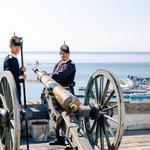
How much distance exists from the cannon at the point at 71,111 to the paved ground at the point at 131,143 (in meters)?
0.90

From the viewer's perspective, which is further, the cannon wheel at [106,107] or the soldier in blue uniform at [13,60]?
the soldier in blue uniform at [13,60]

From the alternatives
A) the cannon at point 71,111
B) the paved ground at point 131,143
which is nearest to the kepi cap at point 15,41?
the cannon at point 71,111

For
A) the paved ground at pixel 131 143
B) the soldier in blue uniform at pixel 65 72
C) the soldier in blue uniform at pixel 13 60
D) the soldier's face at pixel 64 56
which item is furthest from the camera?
the paved ground at pixel 131 143

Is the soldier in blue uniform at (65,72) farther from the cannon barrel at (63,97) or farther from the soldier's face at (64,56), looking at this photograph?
the cannon barrel at (63,97)

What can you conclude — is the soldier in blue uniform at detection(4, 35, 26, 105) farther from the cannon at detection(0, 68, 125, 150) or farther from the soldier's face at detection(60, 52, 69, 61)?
the soldier's face at detection(60, 52, 69, 61)

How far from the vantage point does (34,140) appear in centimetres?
802

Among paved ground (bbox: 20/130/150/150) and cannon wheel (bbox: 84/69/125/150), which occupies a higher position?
cannon wheel (bbox: 84/69/125/150)

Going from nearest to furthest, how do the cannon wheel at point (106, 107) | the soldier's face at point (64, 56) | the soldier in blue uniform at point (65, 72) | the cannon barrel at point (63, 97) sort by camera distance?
the cannon barrel at point (63, 97), the cannon wheel at point (106, 107), the soldier in blue uniform at point (65, 72), the soldier's face at point (64, 56)

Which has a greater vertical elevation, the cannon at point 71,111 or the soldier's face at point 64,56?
the soldier's face at point 64,56

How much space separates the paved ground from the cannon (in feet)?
2.96

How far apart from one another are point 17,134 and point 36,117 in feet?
3.71

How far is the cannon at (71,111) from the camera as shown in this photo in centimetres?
525

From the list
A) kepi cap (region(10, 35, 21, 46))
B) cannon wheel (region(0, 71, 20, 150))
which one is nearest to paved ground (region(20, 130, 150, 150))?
cannon wheel (region(0, 71, 20, 150))

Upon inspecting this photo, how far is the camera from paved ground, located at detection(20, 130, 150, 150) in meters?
7.42
